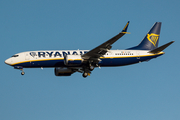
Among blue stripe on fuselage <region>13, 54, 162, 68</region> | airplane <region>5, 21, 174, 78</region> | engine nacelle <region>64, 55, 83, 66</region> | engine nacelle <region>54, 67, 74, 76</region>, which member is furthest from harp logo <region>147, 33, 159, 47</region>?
engine nacelle <region>64, 55, 83, 66</region>

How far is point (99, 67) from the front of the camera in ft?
175

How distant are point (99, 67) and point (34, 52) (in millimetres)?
11185

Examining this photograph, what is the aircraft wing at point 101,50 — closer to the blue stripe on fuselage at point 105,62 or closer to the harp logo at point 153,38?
the blue stripe on fuselage at point 105,62

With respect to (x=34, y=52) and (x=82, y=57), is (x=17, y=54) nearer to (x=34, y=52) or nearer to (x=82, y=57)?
(x=34, y=52)

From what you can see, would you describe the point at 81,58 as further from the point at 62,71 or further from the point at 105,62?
the point at 62,71

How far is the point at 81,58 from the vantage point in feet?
168

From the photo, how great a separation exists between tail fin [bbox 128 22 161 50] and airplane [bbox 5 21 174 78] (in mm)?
1879

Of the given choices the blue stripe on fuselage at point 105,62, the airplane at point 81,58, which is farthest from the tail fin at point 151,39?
the blue stripe on fuselage at point 105,62

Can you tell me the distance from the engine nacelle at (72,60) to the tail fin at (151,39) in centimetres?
1224

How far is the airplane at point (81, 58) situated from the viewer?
50656 millimetres

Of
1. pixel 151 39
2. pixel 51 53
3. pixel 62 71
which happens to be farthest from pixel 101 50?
pixel 151 39

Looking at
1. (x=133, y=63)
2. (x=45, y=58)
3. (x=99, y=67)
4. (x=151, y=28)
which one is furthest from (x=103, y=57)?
(x=151, y=28)

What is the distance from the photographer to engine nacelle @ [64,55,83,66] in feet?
164

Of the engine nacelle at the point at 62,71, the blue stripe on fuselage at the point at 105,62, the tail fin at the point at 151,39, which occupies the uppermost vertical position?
the tail fin at the point at 151,39
